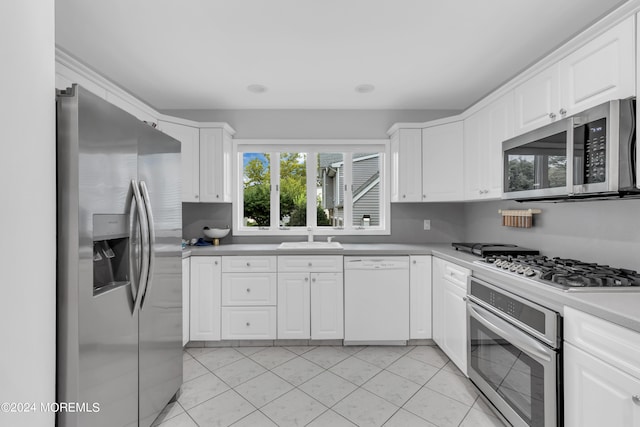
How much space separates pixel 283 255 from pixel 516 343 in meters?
1.88

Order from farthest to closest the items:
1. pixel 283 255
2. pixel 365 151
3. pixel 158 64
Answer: pixel 365 151
pixel 283 255
pixel 158 64

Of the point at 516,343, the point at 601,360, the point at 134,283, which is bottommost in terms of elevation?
the point at 516,343

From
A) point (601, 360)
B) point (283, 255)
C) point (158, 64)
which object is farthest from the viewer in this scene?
point (283, 255)

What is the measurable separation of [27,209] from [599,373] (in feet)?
6.99

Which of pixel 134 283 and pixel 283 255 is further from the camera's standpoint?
pixel 283 255

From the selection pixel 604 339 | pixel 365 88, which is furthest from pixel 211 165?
pixel 604 339

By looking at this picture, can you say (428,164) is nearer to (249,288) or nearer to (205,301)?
(249,288)

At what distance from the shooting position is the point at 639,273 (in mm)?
1579

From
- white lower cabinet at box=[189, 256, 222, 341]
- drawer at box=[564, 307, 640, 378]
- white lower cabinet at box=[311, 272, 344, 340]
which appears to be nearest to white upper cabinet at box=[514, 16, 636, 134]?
drawer at box=[564, 307, 640, 378]

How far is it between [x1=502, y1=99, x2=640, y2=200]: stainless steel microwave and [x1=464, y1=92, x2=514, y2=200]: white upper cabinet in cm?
33

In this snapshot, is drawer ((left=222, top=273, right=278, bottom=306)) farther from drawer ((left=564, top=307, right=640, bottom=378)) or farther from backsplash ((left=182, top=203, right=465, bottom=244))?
drawer ((left=564, top=307, right=640, bottom=378))

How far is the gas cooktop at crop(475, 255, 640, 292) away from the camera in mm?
1340

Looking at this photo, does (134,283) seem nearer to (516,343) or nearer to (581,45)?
(516,343)

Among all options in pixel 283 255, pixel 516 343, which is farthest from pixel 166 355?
pixel 516 343
